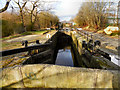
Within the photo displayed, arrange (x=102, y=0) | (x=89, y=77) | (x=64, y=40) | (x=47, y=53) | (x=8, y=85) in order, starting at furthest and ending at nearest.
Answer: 1. (x=64, y=40)
2. (x=102, y=0)
3. (x=47, y=53)
4. (x=8, y=85)
5. (x=89, y=77)

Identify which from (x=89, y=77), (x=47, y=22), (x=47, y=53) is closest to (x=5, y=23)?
(x=47, y=53)

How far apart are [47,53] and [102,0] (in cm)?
1652

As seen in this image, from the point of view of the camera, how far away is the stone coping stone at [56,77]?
1271mm

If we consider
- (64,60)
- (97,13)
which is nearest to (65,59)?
(64,60)

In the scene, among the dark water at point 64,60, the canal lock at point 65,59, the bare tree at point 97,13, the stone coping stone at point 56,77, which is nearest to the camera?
the stone coping stone at point 56,77

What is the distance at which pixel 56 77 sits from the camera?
1.34 m

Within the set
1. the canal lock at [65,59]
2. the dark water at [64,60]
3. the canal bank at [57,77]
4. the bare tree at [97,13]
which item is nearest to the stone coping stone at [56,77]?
the canal bank at [57,77]

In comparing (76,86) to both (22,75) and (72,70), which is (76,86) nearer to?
(72,70)

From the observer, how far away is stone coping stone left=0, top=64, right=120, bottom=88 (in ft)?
4.17

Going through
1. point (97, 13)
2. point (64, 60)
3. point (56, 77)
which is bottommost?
point (64, 60)

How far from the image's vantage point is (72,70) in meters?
1.33

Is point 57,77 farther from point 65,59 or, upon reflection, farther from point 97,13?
point 97,13

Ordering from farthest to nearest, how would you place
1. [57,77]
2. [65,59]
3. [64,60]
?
[65,59]
[64,60]
[57,77]

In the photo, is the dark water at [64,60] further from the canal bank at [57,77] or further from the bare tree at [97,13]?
the canal bank at [57,77]
